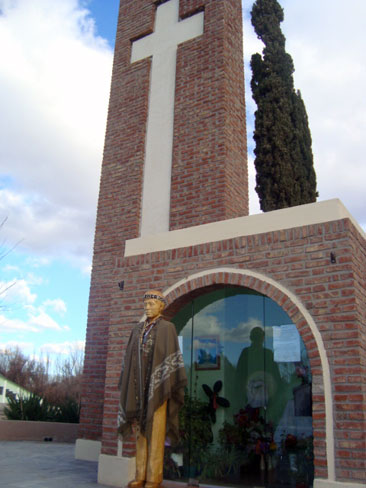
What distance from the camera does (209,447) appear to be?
Result: 5.83m

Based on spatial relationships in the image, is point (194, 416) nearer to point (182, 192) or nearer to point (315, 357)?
point (315, 357)

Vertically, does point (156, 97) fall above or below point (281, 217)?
above

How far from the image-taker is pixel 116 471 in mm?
5867

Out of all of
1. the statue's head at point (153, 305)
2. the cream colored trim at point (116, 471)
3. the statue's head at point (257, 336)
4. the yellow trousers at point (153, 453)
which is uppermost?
the statue's head at point (153, 305)

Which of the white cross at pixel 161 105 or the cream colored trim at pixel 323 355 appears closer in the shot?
the cream colored trim at pixel 323 355

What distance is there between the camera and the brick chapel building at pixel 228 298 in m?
4.93

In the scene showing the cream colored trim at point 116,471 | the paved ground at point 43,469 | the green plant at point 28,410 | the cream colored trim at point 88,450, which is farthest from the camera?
the green plant at point 28,410

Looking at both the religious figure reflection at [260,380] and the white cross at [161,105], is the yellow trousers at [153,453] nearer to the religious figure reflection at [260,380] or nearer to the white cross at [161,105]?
the religious figure reflection at [260,380]

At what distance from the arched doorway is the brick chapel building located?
1 cm

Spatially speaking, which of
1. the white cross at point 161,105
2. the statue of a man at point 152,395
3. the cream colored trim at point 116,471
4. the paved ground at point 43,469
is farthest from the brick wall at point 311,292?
the white cross at point 161,105

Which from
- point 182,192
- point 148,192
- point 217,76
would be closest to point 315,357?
point 182,192

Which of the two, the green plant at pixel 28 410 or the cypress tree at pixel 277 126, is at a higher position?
the cypress tree at pixel 277 126

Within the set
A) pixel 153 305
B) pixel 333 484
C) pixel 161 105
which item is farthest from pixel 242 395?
pixel 161 105

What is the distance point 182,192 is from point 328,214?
3609 mm
